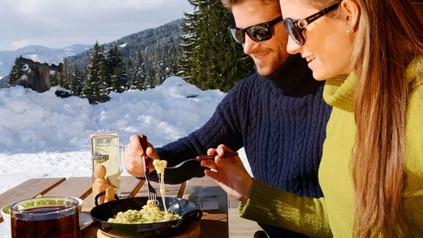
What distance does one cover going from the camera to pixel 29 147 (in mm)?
7809

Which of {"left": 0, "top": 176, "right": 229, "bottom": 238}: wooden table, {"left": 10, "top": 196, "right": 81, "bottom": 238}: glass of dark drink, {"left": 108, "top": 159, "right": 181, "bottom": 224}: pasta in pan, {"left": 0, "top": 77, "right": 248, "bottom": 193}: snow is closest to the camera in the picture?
{"left": 10, "top": 196, "right": 81, "bottom": 238}: glass of dark drink

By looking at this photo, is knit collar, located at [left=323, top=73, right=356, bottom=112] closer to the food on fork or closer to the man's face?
the man's face

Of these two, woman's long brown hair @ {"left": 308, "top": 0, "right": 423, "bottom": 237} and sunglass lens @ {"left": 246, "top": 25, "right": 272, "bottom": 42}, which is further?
sunglass lens @ {"left": 246, "top": 25, "right": 272, "bottom": 42}

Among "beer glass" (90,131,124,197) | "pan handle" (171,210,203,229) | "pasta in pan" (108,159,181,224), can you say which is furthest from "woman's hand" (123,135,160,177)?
"pan handle" (171,210,203,229)

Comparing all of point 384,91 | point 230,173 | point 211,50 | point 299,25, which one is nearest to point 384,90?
point 384,91

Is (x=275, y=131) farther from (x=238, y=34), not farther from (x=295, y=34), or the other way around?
(x=295, y=34)

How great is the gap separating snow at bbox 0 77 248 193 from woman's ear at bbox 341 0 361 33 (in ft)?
20.6

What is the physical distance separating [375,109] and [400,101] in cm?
5

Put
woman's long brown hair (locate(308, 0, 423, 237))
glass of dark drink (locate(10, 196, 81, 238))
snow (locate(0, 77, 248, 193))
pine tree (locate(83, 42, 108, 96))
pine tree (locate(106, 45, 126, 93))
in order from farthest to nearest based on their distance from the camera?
1. pine tree (locate(106, 45, 126, 93))
2. pine tree (locate(83, 42, 108, 96))
3. snow (locate(0, 77, 248, 193))
4. woman's long brown hair (locate(308, 0, 423, 237))
5. glass of dark drink (locate(10, 196, 81, 238))

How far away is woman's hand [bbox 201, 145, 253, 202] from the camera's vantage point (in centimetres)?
162

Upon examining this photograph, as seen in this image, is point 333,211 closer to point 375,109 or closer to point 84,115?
point 375,109

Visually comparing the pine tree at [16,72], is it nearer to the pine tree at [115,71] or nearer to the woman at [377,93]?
the pine tree at [115,71]

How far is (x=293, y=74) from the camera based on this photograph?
2111mm

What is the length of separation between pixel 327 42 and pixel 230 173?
481 millimetres
